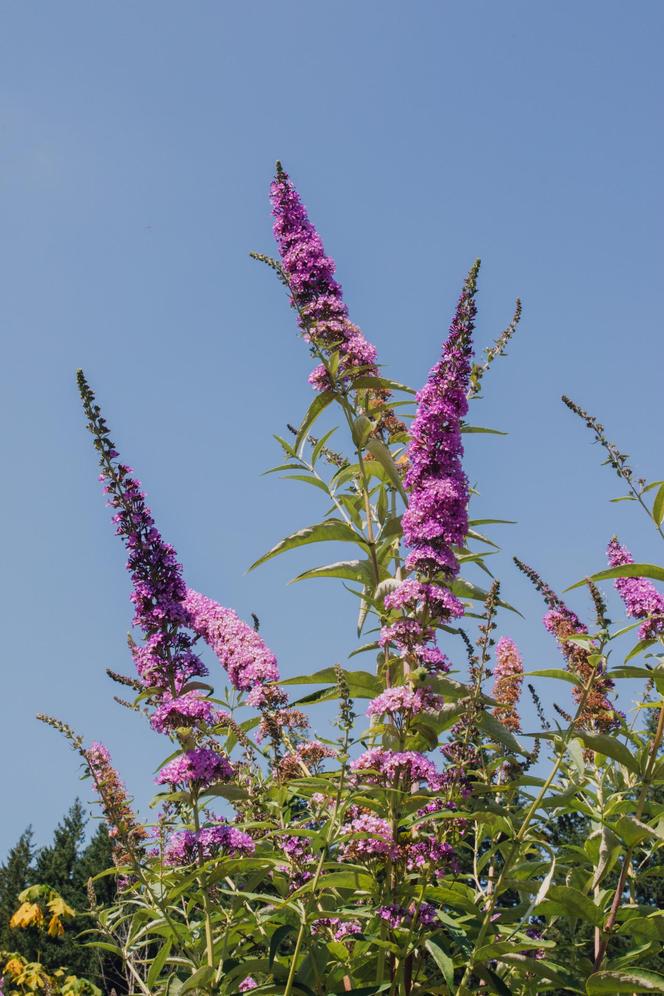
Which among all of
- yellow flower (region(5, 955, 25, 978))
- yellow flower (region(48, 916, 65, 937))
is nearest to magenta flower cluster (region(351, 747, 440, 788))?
yellow flower (region(5, 955, 25, 978))

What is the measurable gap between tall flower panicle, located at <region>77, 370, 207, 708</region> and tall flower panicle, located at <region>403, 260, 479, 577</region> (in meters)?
1.24

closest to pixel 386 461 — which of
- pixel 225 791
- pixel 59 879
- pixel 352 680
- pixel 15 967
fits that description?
pixel 352 680

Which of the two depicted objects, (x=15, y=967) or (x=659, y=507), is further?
(x=15, y=967)

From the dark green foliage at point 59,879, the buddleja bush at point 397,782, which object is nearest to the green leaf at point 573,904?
the buddleja bush at point 397,782

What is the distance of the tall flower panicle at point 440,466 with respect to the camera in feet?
14.8

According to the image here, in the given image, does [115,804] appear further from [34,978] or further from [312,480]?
[34,978]

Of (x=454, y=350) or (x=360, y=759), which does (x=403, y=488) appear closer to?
(x=454, y=350)

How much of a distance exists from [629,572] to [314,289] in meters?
2.75

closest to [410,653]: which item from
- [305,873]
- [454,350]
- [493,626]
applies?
[493,626]

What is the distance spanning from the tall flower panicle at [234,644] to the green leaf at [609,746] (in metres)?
1.86

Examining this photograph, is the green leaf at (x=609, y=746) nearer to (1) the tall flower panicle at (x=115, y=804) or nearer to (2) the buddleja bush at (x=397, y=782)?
(2) the buddleja bush at (x=397, y=782)

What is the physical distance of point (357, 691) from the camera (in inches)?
190

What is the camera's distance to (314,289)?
621 cm

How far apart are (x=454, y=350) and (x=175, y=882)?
9.69 feet
